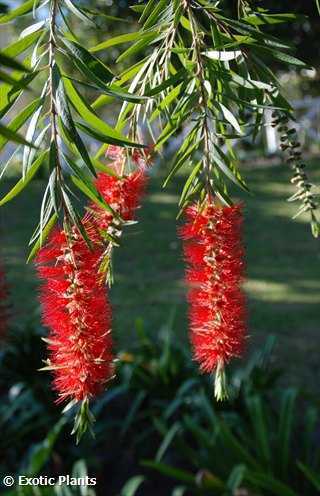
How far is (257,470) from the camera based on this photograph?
320 centimetres

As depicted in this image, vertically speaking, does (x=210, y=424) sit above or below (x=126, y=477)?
above

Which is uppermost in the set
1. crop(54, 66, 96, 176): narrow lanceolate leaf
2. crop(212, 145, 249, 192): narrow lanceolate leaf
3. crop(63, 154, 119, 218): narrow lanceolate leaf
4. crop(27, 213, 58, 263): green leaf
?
crop(54, 66, 96, 176): narrow lanceolate leaf

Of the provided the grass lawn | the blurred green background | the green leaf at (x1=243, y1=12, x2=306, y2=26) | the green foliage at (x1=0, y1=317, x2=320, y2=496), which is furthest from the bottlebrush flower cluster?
the grass lawn

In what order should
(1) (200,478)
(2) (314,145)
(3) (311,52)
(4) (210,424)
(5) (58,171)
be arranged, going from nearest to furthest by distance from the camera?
1. (5) (58,171)
2. (3) (311,52)
3. (1) (200,478)
4. (4) (210,424)
5. (2) (314,145)

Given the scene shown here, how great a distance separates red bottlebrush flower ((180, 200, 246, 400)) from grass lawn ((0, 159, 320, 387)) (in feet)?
10.9

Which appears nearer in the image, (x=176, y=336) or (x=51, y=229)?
(x=51, y=229)

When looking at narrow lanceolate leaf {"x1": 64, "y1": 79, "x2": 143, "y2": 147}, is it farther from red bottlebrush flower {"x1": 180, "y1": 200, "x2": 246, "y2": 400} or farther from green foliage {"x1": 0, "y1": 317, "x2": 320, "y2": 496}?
green foliage {"x1": 0, "y1": 317, "x2": 320, "y2": 496}

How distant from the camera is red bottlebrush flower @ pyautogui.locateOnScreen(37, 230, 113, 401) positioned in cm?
81

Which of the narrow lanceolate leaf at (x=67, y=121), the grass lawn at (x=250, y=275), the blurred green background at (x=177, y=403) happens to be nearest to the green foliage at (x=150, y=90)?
the narrow lanceolate leaf at (x=67, y=121)

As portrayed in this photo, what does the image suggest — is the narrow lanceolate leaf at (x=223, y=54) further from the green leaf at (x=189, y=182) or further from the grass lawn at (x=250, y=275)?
the grass lawn at (x=250, y=275)

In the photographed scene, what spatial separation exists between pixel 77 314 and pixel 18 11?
360mm

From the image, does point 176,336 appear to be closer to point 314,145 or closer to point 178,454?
point 178,454

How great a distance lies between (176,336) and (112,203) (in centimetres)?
426

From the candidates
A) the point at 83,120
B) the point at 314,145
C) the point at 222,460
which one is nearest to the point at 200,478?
the point at 222,460
